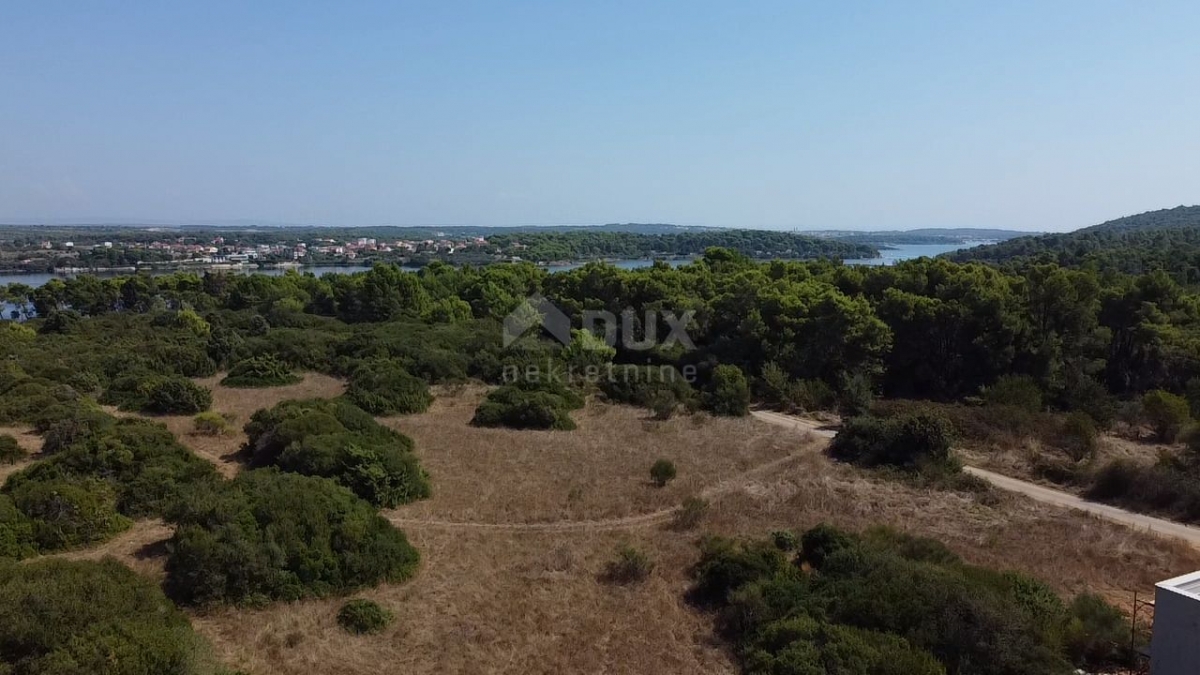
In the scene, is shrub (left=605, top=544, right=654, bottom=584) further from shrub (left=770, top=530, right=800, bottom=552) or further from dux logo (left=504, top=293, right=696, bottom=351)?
dux logo (left=504, top=293, right=696, bottom=351)

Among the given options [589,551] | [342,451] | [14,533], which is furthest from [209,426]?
[589,551]

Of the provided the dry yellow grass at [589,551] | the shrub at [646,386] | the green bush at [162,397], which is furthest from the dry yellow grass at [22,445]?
the shrub at [646,386]

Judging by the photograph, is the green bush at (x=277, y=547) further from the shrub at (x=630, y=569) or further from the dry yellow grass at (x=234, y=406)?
the dry yellow grass at (x=234, y=406)

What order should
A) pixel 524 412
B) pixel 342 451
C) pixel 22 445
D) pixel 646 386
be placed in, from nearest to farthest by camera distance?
pixel 342 451 → pixel 22 445 → pixel 524 412 → pixel 646 386

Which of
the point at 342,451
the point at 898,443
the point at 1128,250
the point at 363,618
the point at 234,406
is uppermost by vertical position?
the point at 1128,250

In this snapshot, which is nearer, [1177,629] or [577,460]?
[1177,629]

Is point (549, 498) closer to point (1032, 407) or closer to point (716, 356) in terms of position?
point (716, 356)

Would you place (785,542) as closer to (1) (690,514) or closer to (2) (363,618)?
(1) (690,514)

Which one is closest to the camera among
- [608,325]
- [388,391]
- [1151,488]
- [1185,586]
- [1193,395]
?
[1185,586]
